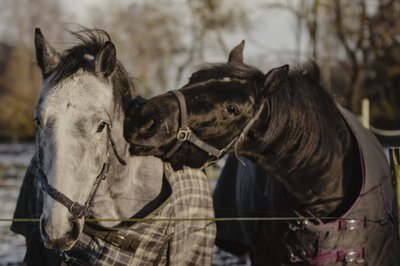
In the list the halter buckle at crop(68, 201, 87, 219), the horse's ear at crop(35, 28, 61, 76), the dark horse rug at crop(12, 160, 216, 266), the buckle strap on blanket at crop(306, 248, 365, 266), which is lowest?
the buckle strap on blanket at crop(306, 248, 365, 266)

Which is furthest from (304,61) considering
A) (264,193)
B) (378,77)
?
(378,77)

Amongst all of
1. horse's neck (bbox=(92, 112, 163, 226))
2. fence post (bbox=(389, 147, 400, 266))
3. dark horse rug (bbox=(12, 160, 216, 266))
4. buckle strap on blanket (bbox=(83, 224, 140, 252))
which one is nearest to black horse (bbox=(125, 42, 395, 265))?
horse's neck (bbox=(92, 112, 163, 226))

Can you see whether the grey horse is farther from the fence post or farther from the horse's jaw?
the fence post

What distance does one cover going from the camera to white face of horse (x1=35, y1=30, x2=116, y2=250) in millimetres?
2621

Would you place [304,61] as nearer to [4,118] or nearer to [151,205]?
[151,205]

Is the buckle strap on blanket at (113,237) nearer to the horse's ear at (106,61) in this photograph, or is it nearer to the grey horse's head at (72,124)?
the grey horse's head at (72,124)

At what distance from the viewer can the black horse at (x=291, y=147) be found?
3084 millimetres

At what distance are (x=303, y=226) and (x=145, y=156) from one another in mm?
1002

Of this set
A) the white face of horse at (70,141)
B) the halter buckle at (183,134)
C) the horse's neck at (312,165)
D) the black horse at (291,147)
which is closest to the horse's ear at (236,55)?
the black horse at (291,147)

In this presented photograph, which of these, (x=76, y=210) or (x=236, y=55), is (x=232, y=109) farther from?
(x=76, y=210)

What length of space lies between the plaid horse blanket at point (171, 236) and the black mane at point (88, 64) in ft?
1.69

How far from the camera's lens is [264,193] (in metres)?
3.88

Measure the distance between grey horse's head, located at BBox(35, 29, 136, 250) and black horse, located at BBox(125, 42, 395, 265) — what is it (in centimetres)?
25

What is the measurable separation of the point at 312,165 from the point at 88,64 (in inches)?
53.9
